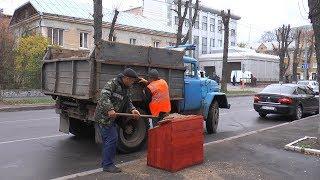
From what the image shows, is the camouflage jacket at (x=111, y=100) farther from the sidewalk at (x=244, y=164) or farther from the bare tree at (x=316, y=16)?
the bare tree at (x=316, y=16)

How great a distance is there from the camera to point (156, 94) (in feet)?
29.3

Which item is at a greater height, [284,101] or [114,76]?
[114,76]

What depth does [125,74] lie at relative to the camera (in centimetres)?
706

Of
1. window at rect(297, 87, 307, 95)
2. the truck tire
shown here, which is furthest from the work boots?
window at rect(297, 87, 307, 95)

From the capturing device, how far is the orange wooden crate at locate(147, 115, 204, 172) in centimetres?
707

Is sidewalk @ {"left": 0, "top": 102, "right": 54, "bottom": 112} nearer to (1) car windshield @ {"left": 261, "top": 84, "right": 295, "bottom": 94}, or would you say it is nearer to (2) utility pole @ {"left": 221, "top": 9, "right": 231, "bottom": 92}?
(1) car windshield @ {"left": 261, "top": 84, "right": 295, "bottom": 94}

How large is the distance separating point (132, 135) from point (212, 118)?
11.7 feet

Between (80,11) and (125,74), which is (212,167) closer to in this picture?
(125,74)

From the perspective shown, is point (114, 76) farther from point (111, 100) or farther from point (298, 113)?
point (298, 113)

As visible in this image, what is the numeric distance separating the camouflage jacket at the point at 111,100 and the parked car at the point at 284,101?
10226 millimetres

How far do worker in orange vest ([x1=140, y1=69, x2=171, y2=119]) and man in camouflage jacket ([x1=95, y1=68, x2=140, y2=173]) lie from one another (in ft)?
5.60

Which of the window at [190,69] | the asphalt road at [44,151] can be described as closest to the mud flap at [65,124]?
the asphalt road at [44,151]

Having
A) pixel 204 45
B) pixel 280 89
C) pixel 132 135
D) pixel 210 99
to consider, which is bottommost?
pixel 132 135

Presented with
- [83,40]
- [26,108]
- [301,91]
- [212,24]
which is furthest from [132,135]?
[212,24]
